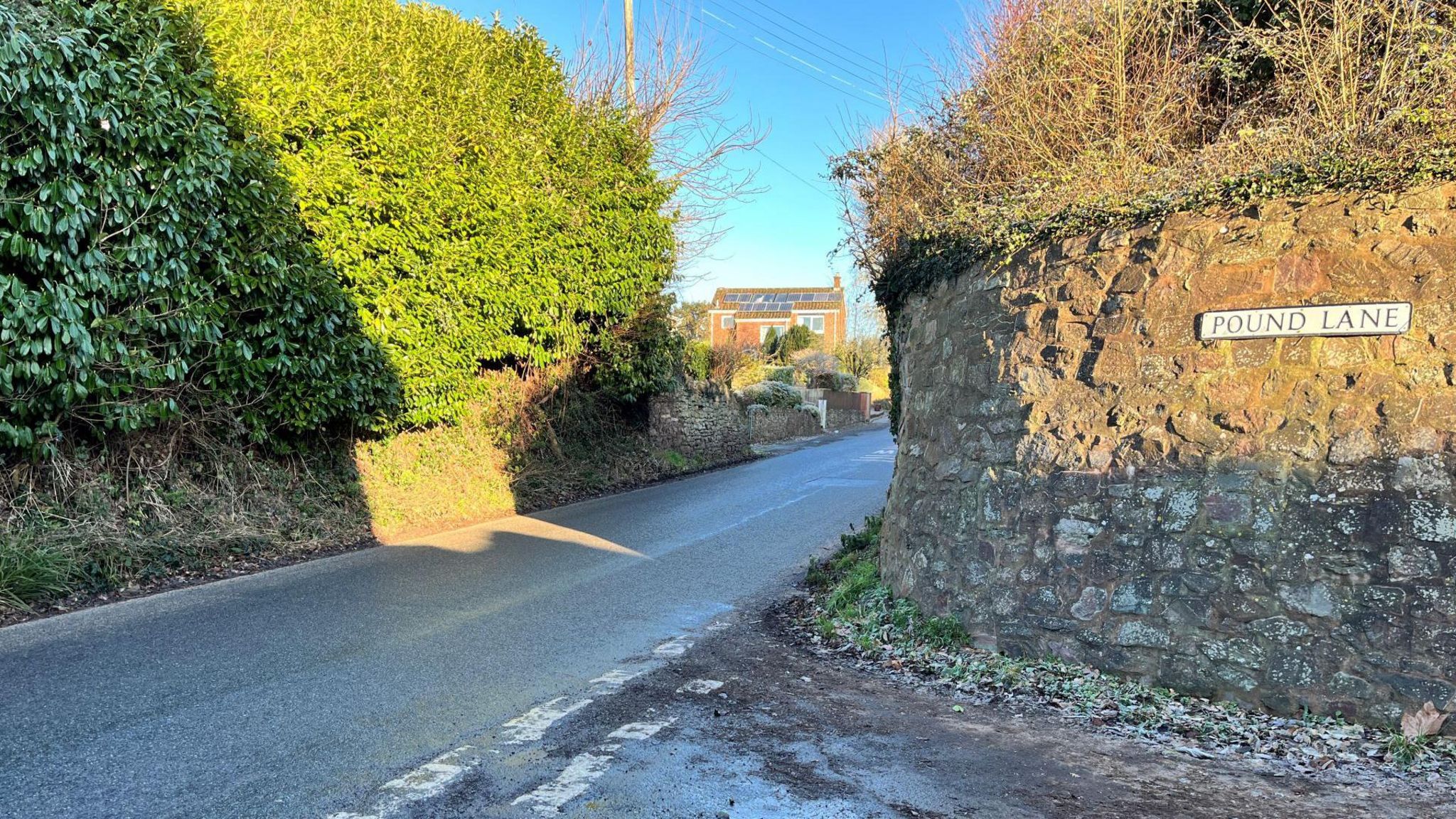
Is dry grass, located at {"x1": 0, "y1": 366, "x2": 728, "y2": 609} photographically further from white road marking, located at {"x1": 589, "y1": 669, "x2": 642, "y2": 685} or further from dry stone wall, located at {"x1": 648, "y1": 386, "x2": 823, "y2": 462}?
white road marking, located at {"x1": 589, "y1": 669, "x2": 642, "y2": 685}

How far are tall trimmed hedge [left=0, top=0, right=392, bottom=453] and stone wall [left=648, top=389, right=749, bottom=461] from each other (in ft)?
30.5

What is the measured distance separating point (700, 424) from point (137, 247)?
13.5 m

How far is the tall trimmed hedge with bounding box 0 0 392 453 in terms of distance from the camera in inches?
257

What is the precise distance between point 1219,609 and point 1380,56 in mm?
3859

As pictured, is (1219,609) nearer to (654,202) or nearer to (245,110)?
(245,110)

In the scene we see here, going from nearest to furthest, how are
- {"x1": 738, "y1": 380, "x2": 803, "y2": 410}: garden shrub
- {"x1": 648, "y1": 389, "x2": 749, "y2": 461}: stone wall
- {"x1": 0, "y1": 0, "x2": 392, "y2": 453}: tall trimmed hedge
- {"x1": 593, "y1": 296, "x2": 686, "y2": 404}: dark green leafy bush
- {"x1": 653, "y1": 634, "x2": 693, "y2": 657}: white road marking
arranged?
{"x1": 653, "y1": 634, "x2": 693, "y2": 657}: white road marking
{"x1": 0, "y1": 0, "x2": 392, "y2": 453}: tall trimmed hedge
{"x1": 593, "y1": 296, "x2": 686, "y2": 404}: dark green leafy bush
{"x1": 648, "y1": 389, "x2": 749, "y2": 461}: stone wall
{"x1": 738, "y1": 380, "x2": 803, "y2": 410}: garden shrub

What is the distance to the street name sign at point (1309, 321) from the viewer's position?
4311 mm

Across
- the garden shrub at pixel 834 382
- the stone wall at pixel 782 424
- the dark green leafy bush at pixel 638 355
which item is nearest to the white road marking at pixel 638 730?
the dark green leafy bush at pixel 638 355

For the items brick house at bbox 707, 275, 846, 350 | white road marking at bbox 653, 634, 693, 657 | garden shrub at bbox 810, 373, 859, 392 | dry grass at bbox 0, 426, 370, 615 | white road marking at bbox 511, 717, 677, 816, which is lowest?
white road marking at bbox 653, 634, 693, 657

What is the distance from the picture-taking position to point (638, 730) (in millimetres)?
4379

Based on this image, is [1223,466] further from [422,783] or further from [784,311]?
[784,311]

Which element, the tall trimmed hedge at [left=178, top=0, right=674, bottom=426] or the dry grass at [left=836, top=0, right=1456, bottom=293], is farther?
the tall trimmed hedge at [left=178, top=0, right=674, bottom=426]

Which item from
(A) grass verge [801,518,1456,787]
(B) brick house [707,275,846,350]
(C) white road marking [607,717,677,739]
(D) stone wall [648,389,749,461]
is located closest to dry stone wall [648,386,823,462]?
(D) stone wall [648,389,749,461]

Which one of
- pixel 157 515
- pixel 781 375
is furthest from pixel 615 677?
pixel 781 375
